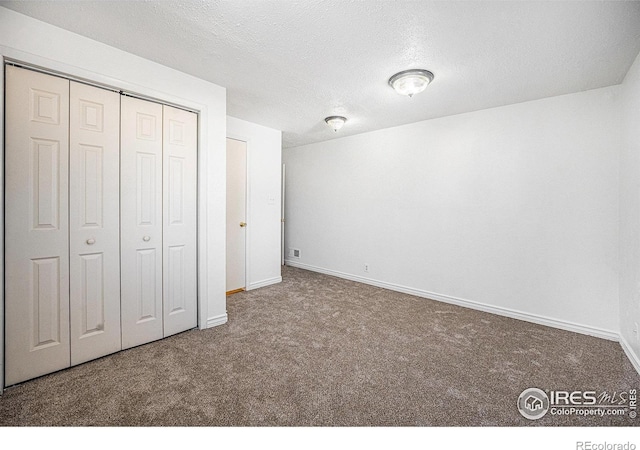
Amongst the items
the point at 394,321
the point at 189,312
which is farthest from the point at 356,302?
the point at 189,312

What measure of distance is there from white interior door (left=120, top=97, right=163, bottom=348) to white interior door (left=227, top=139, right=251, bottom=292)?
4.75 ft

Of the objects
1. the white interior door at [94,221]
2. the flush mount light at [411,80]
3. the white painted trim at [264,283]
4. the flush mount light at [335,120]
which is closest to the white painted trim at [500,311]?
the white painted trim at [264,283]

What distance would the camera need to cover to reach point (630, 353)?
2.32 meters

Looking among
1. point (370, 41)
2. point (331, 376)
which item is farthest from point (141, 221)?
point (370, 41)

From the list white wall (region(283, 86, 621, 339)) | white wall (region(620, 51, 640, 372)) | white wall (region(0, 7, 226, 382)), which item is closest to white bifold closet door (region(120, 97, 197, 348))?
white wall (region(0, 7, 226, 382))

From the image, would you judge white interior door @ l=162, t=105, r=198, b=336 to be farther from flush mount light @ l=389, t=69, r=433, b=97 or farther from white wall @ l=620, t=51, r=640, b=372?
white wall @ l=620, t=51, r=640, b=372

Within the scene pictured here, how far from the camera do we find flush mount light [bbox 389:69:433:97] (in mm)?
2490

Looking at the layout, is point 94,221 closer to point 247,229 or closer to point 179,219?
point 179,219

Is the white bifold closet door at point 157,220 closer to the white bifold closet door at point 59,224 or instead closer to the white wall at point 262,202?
the white bifold closet door at point 59,224

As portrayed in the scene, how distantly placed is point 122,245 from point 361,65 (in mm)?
2629

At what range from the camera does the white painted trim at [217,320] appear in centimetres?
288

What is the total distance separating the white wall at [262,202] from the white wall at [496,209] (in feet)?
3.68
